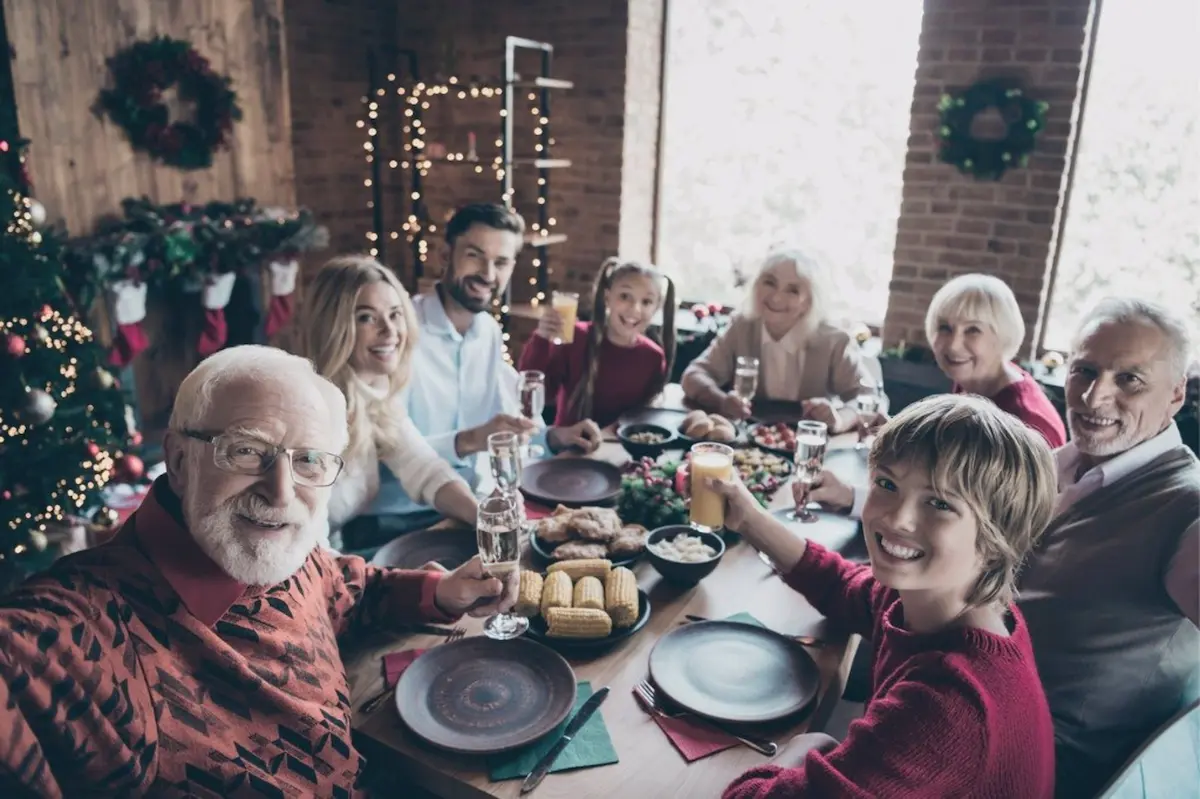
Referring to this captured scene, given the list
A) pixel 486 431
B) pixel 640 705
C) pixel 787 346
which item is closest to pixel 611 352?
pixel 787 346

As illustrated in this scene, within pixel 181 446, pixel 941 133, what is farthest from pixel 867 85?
pixel 181 446

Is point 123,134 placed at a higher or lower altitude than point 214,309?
higher

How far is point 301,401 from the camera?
52.8 inches

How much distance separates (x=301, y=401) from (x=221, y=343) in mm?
3958

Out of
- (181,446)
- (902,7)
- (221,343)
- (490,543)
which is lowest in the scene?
(221,343)

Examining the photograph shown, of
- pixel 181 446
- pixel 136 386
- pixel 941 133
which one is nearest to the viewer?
pixel 181 446

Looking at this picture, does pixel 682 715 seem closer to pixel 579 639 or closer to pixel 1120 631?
pixel 579 639

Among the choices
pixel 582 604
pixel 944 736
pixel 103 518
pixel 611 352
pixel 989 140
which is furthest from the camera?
pixel 989 140

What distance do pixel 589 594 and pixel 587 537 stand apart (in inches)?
10.1

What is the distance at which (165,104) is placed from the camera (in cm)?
434

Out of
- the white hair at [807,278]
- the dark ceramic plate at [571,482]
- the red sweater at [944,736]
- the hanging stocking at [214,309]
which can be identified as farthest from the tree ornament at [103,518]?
the red sweater at [944,736]

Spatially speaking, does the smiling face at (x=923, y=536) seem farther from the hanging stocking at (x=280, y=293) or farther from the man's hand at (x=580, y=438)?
the hanging stocking at (x=280, y=293)

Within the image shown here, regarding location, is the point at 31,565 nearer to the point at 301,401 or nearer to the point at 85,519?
the point at 85,519

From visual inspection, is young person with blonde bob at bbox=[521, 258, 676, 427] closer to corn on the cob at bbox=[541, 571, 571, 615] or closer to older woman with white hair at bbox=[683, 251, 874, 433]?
older woman with white hair at bbox=[683, 251, 874, 433]
